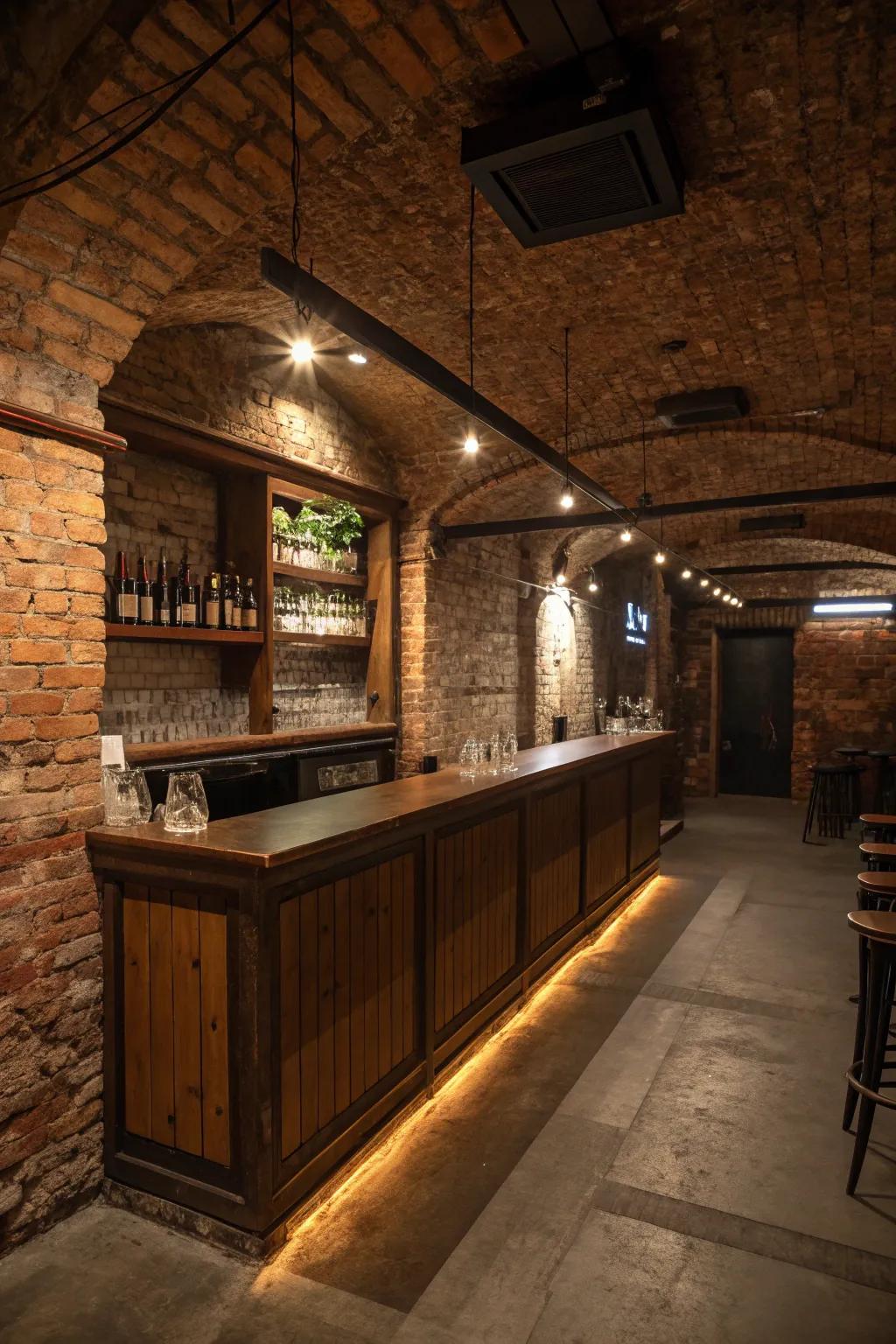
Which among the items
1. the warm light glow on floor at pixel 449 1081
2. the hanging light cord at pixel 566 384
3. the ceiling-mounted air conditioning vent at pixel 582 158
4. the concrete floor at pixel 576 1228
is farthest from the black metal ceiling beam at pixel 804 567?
the ceiling-mounted air conditioning vent at pixel 582 158

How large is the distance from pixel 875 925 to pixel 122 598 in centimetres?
360

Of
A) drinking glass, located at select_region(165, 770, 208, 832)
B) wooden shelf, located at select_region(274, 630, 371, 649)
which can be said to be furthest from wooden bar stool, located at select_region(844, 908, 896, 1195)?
wooden shelf, located at select_region(274, 630, 371, 649)

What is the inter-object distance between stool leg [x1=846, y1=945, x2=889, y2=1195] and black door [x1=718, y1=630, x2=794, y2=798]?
9.66 meters

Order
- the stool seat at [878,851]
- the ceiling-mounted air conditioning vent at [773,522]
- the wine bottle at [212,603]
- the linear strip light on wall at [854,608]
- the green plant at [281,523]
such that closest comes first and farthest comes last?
the stool seat at [878,851], the wine bottle at [212,603], the green plant at [281,523], the ceiling-mounted air conditioning vent at [773,522], the linear strip light on wall at [854,608]

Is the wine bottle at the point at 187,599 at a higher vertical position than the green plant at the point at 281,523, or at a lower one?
lower

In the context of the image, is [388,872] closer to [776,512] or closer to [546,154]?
[546,154]

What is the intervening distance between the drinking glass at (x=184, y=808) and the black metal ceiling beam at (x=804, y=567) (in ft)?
30.8

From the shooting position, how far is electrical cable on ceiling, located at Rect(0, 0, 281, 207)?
2.09 meters

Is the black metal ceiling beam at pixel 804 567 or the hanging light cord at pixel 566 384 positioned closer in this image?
the hanging light cord at pixel 566 384

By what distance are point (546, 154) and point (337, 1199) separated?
357 centimetres

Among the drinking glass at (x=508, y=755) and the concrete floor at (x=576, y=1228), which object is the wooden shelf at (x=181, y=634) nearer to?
the drinking glass at (x=508, y=755)

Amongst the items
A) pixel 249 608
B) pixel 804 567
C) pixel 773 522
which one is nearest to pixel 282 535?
pixel 249 608

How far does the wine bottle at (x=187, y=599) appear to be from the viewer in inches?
177

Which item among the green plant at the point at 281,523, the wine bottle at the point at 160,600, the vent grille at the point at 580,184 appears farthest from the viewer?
the green plant at the point at 281,523
